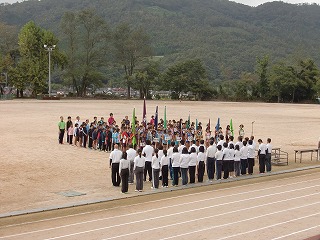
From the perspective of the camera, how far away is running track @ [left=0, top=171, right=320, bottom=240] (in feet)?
37.0

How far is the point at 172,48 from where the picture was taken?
182125mm

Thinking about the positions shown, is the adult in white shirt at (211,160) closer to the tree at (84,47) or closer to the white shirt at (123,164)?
the white shirt at (123,164)

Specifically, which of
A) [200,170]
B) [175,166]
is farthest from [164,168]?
[200,170]

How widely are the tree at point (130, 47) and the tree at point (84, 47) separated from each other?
3055mm

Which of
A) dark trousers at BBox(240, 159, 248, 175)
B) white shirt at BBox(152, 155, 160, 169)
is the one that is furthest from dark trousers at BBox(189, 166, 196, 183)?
dark trousers at BBox(240, 159, 248, 175)

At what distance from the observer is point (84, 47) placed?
288 ft

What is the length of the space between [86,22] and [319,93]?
39363mm

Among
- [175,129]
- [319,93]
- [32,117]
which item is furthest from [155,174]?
[319,93]

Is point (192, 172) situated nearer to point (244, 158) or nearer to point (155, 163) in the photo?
point (155, 163)

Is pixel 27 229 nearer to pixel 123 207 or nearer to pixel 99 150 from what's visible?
pixel 123 207

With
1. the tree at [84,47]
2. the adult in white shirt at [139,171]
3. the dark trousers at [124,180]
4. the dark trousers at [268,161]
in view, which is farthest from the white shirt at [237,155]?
the tree at [84,47]

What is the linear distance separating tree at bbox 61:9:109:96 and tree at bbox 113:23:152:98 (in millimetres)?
3055

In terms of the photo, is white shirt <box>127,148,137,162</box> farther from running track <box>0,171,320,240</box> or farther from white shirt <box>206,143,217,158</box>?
white shirt <box>206,143,217,158</box>

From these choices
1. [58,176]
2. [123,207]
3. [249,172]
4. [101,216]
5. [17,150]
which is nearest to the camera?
[101,216]
